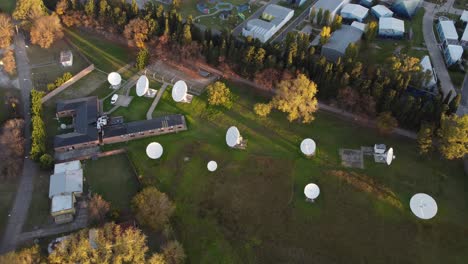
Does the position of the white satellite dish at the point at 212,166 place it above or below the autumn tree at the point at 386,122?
below

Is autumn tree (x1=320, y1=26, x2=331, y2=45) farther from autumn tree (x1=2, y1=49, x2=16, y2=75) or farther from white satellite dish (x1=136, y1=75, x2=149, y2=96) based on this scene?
autumn tree (x1=2, y1=49, x2=16, y2=75)

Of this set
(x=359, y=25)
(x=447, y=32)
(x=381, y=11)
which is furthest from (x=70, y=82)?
(x=447, y=32)

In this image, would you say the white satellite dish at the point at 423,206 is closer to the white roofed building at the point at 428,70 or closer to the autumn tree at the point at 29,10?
the white roofed building at the point at 428,70

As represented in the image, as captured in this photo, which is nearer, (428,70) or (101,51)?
(428,70)

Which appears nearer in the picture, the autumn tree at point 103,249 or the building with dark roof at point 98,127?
the autumn tree at point 103,249

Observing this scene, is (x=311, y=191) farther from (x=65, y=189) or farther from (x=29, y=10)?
(x=29, y=10)

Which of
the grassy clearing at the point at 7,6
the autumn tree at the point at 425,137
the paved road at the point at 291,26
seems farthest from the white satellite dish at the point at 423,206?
the grassy clearing at the point at 7,6
